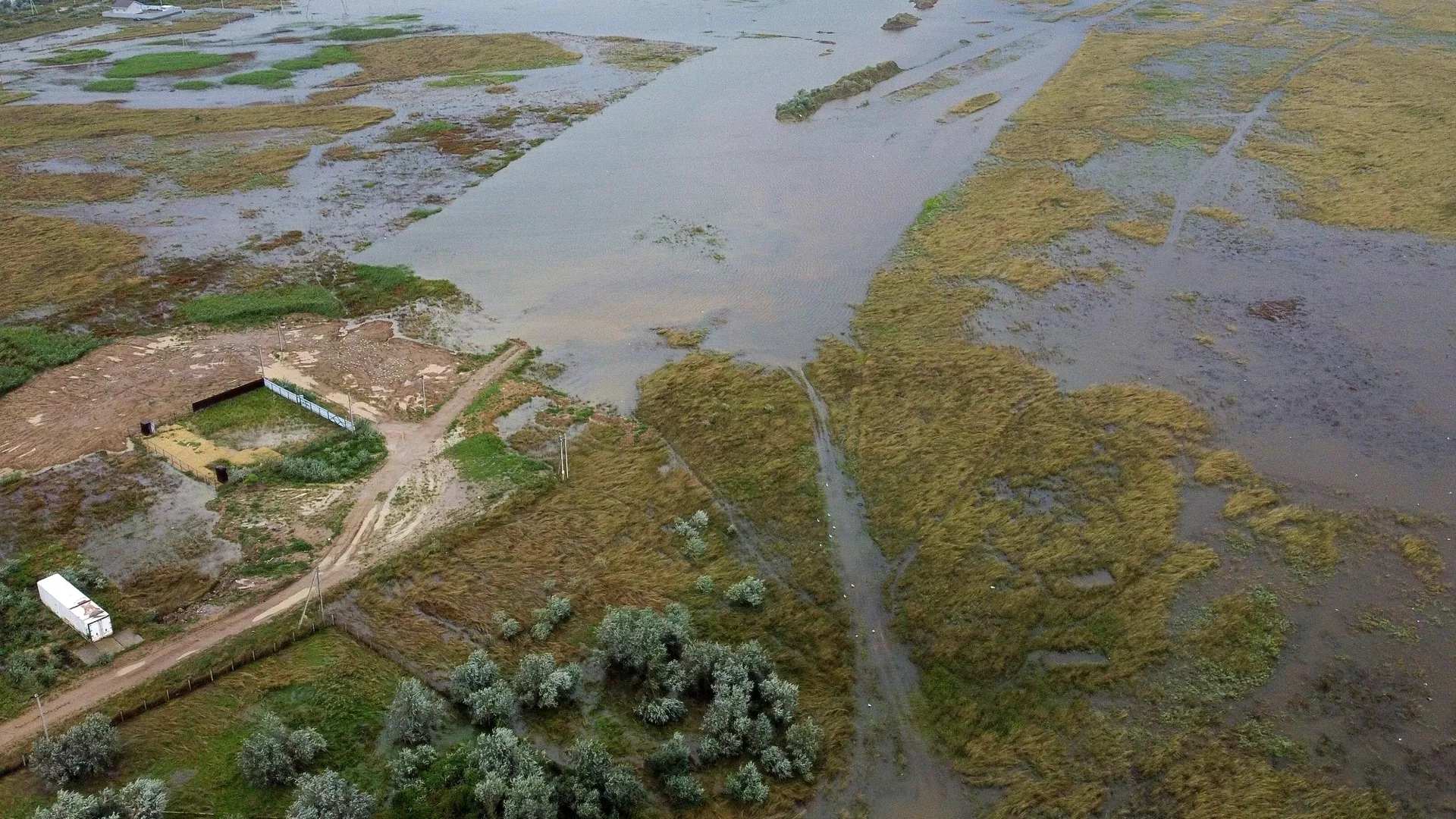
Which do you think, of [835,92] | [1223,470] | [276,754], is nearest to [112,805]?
[276,754]

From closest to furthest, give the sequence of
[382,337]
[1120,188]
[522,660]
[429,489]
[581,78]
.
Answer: [522,660] → [429,489] → [382,337] → [1120,188] → [581,78]

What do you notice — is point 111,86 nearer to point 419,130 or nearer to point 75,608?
point 419,130

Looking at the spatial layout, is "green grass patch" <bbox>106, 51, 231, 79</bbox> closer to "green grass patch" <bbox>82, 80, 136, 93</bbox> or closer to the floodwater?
"green grass patch" <bbox>82, 80, 136, 93</bbox>

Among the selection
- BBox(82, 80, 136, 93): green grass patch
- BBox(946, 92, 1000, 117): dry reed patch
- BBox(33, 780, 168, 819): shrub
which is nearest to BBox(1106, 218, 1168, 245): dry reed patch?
BBox(946, 92, 1000, 117): dry reed patch

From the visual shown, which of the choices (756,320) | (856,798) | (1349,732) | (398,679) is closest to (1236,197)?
(756,320)

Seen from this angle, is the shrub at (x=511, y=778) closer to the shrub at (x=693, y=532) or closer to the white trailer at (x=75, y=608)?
the shrub at (x=693, y=532)

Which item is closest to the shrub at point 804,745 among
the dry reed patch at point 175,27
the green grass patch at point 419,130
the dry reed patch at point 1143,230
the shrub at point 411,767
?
the shrub at point 411,767

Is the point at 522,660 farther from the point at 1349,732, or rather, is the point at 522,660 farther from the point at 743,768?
the point at 1349,732
